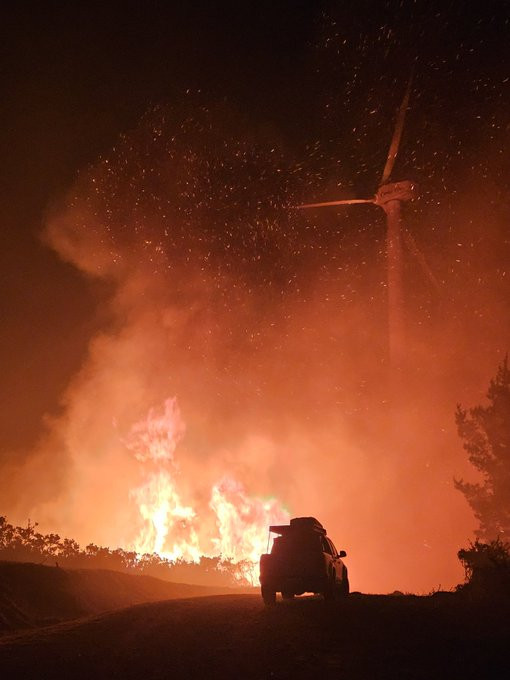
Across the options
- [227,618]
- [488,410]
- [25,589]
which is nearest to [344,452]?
[488,410]

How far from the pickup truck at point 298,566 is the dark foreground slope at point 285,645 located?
34.0 inches

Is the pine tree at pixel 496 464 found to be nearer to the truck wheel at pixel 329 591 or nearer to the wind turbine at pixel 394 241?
the wind turbine at pixel 394 241

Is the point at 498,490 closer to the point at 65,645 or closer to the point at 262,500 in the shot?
the point at 65,645

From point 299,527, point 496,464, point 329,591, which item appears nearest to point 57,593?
point 299,527

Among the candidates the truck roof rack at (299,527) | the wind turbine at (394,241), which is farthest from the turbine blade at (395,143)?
the truck roof rack at (299,527)

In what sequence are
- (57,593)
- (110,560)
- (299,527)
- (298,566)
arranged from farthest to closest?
1. (110,560)
2. (57,593)
3. (299,527)
4. (298,566)

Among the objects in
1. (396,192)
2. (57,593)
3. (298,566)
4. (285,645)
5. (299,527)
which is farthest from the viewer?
(396,192)

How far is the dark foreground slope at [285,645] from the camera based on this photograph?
6727 mm

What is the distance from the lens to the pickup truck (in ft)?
41.5

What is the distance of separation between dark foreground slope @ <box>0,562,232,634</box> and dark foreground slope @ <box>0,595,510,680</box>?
1140cm

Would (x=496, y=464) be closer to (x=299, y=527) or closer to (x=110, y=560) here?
(x=299, y=527)

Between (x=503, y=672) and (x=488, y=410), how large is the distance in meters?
30.1

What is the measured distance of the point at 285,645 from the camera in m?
8.00

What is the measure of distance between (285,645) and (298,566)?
193 inches
